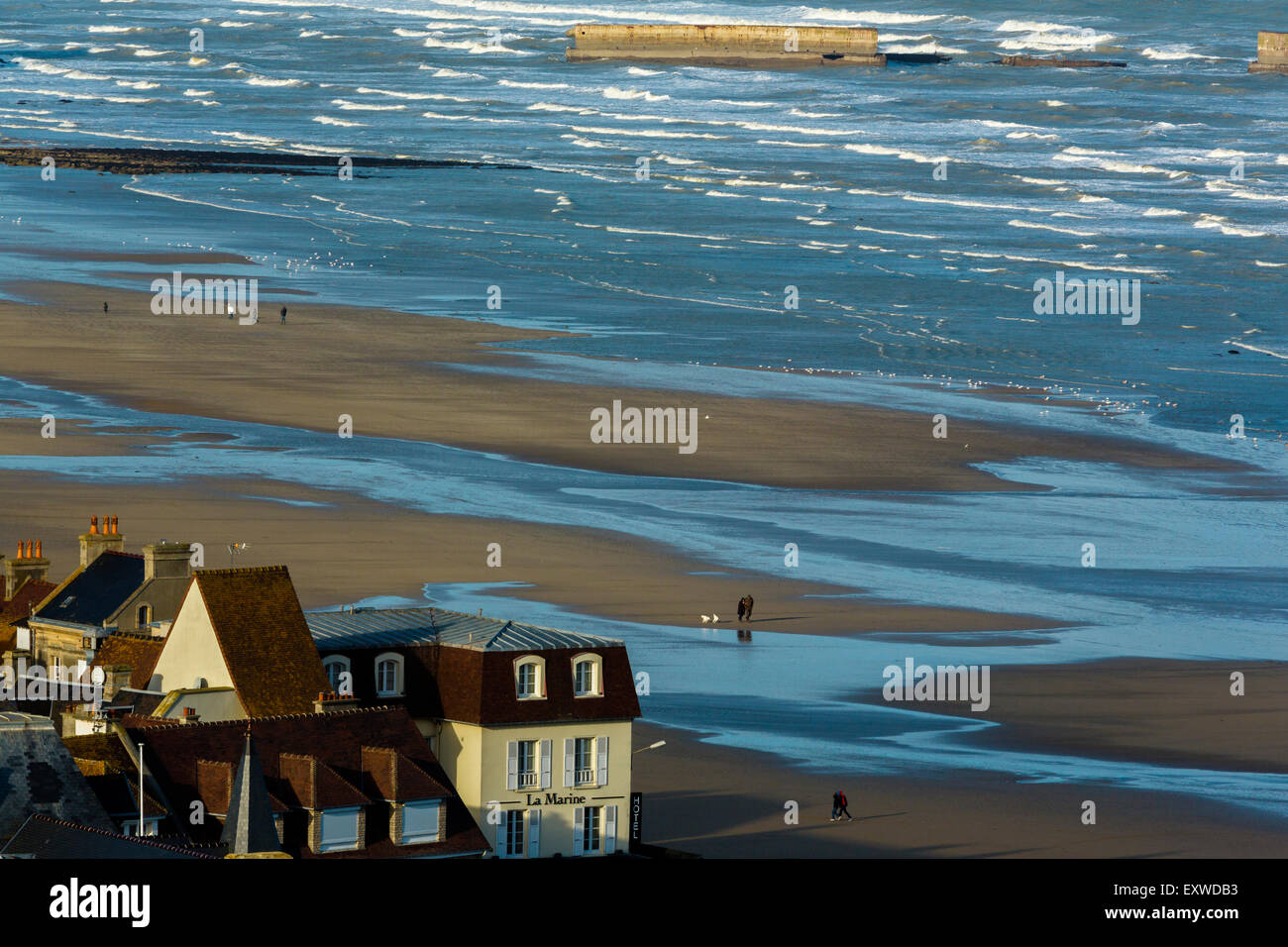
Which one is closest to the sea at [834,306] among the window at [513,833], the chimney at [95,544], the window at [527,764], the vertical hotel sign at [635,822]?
the vertical hotel sign at [635,822]

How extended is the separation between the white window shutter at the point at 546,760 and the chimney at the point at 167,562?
6.33m

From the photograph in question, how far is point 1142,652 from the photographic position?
36906 mm

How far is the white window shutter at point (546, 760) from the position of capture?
75.4ft

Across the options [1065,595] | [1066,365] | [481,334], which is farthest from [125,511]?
[1066,365]

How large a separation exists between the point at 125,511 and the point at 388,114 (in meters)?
142

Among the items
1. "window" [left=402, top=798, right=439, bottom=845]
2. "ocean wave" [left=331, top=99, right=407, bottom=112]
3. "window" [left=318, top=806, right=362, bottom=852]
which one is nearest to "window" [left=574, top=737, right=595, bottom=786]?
"window" [left=402, top=798, right=439, bottom=845]

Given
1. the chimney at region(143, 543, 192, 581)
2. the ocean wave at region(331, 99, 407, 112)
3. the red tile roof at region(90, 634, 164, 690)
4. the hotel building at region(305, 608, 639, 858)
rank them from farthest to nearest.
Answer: the ocean wave at region(331, 99, 407, 112) < the chimney at region(143, 543, 192, 581) < the red tile roof at region(90, 634, 164, 690) < the hotel building at region(305, 608, 639, 858)

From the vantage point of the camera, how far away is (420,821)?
68.7 feet

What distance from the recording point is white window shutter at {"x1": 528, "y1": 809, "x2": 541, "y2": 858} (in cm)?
2253

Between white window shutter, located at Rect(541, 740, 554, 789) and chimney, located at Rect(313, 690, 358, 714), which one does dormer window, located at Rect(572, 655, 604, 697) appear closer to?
white window shutter, located at Rect(541, 740, 554, 789)

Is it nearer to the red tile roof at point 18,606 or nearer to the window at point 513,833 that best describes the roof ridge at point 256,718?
the window at point 513,833

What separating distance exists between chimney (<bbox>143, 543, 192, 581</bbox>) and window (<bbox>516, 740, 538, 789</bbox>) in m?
6.29

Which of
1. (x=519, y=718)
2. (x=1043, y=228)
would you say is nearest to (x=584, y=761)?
(x=519, y=718)
